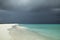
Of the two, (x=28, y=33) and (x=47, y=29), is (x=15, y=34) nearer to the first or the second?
(x=28, y=33)

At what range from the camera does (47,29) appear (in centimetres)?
120

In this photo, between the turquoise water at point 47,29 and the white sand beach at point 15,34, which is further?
the turquoise water at point 47,29

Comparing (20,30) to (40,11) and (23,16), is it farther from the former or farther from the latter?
(40,11)

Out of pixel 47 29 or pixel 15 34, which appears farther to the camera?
pixel 47 29

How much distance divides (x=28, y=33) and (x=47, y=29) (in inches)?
9.7

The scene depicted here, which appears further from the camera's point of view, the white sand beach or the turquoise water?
the turquoise water

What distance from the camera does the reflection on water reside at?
101 centimetres

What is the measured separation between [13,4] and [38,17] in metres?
0.30

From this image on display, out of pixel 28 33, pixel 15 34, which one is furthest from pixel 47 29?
pixel 15 34

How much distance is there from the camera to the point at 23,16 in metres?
1.07

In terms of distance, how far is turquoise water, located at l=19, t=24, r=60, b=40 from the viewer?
110 cm

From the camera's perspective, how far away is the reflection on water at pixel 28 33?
101cm

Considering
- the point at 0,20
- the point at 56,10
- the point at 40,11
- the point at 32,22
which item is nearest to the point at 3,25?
the point at 0,20

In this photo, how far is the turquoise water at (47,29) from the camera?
3.61ft
